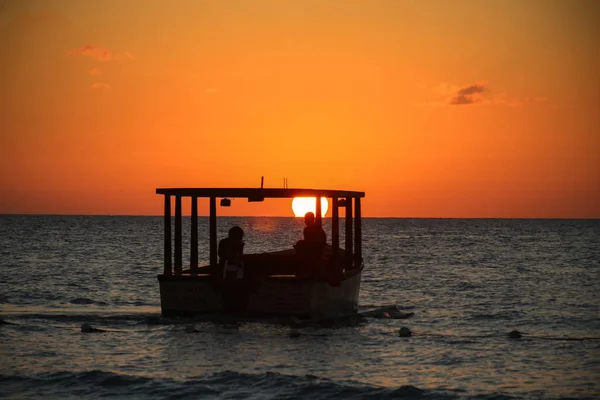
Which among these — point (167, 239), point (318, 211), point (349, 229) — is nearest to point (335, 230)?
point (318, 211)

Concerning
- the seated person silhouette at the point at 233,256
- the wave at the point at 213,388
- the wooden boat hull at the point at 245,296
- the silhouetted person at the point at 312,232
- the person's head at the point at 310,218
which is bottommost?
the wave at the point at 213,388

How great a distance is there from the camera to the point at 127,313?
25.4m

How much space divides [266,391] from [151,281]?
77.7ft

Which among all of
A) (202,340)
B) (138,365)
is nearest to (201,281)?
(202,340)

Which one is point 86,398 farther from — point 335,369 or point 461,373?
point 461,373

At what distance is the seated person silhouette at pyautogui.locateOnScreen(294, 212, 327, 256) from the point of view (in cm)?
2106

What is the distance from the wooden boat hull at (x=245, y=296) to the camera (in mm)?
20469

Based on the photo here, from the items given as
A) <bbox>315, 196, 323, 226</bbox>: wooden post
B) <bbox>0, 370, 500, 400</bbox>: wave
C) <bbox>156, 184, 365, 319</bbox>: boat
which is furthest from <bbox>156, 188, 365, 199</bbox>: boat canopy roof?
<bbox>0, 370, 500, 400</bbox>: wave

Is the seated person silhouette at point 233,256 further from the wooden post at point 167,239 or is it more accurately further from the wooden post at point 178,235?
the wooden post at point 178,235

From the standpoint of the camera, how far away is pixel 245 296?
2062cm

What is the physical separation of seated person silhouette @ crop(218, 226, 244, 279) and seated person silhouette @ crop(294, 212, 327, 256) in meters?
1.43

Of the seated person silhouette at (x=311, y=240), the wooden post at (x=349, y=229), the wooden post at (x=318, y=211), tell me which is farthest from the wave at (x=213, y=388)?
the wooden post at (x=349, y=229)

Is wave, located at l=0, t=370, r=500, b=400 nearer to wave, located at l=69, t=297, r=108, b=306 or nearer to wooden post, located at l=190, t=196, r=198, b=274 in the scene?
wooden post, located at l=190, t=196, r=198, b=274

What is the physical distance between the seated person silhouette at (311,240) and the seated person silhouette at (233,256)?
143 cm
